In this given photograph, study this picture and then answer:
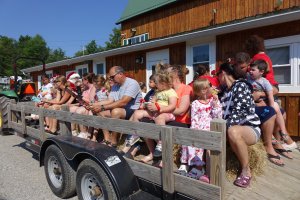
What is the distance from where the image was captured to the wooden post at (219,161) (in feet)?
6.86

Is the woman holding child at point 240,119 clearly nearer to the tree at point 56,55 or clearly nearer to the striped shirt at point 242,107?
the striped shirt at point 242,107

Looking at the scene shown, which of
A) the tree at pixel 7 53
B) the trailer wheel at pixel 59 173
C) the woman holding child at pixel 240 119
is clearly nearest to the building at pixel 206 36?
the woman holding child at pixel 240 119

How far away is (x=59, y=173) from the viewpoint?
12.5 ft

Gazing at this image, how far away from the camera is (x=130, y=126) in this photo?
2820 millimetres

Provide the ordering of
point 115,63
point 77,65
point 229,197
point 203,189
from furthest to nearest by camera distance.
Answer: point 77,65
point 115,63
point 229,197
point 203,189

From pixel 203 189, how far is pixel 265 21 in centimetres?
566

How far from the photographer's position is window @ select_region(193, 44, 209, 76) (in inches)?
351

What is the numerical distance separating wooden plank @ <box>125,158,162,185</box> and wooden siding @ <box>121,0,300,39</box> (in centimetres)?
797

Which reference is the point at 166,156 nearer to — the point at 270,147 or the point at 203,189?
the point at 203,189

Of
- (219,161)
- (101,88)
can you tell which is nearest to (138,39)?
(101,88)

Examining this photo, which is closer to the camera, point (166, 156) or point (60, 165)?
point (166, 156)

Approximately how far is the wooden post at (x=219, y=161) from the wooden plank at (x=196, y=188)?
0.05 meters

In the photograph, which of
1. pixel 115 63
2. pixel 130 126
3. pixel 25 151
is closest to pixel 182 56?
pixel 115 63

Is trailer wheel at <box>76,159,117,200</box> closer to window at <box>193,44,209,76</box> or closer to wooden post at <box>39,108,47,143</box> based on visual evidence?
wooden post at <box>39,108,47,143</box>
